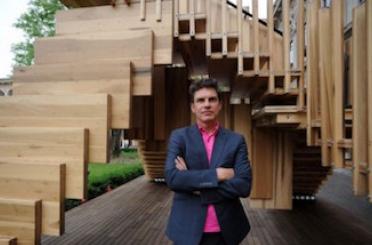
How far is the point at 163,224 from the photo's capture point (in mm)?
4559

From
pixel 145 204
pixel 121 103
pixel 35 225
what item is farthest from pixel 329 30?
pixel 145 204

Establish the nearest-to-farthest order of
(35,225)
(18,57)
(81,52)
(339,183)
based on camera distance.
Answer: (35,225)
(81,52)
(339,183)
(18,57)

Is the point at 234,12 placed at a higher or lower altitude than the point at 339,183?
higher

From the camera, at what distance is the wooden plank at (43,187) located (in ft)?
6.97

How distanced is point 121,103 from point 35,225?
0.94 meters

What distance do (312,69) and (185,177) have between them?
1356 millimetres

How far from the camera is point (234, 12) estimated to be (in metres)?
3.16

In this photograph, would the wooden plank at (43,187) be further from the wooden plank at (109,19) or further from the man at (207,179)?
the wooden plank at (109,19)

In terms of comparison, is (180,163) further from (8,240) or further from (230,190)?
(8,240)

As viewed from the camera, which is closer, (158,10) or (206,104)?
(206,104)

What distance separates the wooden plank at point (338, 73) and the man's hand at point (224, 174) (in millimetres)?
695

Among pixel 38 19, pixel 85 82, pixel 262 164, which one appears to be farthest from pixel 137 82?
pixel 38 19

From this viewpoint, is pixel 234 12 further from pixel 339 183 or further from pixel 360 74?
pixel 339 183

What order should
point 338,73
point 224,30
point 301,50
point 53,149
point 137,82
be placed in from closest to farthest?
point 338,73 → point 53,149 → point 137,82 → point 301,50 → point 224,30
